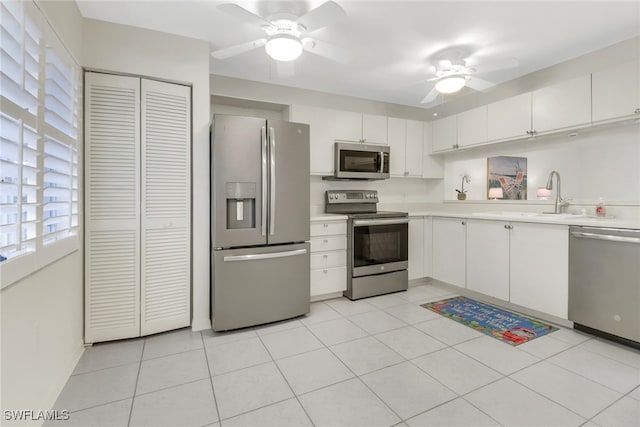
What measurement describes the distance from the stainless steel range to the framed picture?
116 cm

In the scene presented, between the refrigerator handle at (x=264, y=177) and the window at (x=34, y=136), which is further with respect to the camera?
the refrigerator handle at (x=264, y=177)

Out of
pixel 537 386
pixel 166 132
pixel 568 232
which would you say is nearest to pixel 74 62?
pixel 166 132

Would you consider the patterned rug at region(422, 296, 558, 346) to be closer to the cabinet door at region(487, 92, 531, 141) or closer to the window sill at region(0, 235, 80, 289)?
the cabinet door at region(487, 92, 531, 141)

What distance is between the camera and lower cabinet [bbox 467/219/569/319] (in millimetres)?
2633

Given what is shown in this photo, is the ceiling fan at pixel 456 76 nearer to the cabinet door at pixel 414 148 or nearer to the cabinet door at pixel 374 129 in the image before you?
the cabinet door at pixel 374 129

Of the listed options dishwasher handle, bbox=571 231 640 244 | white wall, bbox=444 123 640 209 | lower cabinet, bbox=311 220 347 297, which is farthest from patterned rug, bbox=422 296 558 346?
white wall, bbox=444 123 640 209

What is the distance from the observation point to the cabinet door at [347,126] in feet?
12.2

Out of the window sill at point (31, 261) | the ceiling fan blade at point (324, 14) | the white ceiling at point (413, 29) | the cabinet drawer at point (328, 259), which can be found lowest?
the cabinet drawer at point (328, 259)

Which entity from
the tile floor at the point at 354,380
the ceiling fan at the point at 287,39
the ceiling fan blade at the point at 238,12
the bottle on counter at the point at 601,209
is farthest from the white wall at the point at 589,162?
the ceiling fan blade at the point at 238,12

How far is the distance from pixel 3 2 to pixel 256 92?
8.08 ft

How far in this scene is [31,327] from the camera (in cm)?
Result: 145

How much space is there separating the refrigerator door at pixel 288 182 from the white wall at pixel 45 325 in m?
1.41

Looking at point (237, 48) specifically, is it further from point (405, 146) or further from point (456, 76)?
point (405, 146)

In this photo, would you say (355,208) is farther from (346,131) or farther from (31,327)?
(31,327)
